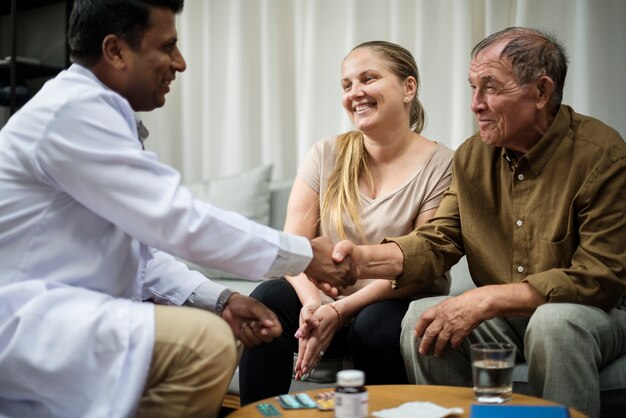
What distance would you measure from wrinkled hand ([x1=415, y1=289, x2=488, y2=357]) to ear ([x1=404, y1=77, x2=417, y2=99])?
814 millimetres

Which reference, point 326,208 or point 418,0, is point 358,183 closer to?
point 326,208

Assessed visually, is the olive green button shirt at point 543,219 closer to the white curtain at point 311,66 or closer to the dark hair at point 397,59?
the dark hair at point 397,59

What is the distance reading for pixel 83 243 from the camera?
1.70 meters

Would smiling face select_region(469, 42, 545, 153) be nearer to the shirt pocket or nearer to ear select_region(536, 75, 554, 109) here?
ear select_region(536, 75, 554, 109)

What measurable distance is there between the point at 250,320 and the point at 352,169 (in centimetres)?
74

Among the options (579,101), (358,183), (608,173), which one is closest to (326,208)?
(358,183)

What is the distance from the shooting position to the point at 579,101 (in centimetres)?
297

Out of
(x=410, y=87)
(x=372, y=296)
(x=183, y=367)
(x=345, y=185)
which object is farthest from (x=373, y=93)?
(x=183, y=367)

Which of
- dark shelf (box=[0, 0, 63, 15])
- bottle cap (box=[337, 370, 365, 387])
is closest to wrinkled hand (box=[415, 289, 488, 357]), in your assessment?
bottle cap (box=[337, 370, 365, 387])

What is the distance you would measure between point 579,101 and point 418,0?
75 cm

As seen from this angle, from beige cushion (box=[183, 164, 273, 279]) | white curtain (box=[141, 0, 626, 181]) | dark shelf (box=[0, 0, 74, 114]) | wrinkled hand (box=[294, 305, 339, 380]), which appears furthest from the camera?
dark shelf (box=[0, 0, 74, 114])

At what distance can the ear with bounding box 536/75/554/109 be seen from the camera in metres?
2.15

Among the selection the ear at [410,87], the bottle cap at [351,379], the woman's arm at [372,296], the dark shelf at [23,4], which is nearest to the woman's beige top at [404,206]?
the woman's arm at [372,296]

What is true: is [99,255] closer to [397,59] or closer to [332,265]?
[332,265]
